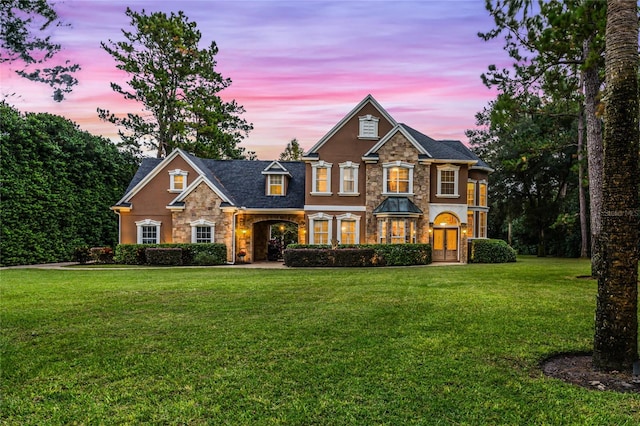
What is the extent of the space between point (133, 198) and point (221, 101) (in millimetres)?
15230

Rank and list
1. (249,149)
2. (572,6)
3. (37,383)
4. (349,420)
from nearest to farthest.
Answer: (349,420) < (37,383) < (572,6) < (249,149)

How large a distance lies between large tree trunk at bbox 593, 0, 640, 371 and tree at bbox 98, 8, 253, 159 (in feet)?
103

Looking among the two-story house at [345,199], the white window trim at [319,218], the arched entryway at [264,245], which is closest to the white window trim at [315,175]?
the two-story house at [345,199]

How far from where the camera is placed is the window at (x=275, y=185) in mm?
25672

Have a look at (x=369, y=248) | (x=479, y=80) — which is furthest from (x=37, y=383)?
(x=369, y=248)

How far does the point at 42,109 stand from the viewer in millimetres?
25359

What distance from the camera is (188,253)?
2189 centimetres

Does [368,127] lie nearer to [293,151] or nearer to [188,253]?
[188,253]

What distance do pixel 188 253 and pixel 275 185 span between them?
6.77 meters

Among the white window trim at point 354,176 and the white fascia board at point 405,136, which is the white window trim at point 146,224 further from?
the white fascia board at point 405,136

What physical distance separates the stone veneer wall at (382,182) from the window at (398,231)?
1095 millimetres

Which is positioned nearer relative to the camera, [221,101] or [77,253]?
[77,253]

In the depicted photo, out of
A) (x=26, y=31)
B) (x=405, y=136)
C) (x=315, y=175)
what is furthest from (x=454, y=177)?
(x=26, y=31)

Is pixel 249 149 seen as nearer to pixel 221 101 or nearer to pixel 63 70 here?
pixel 221 101
